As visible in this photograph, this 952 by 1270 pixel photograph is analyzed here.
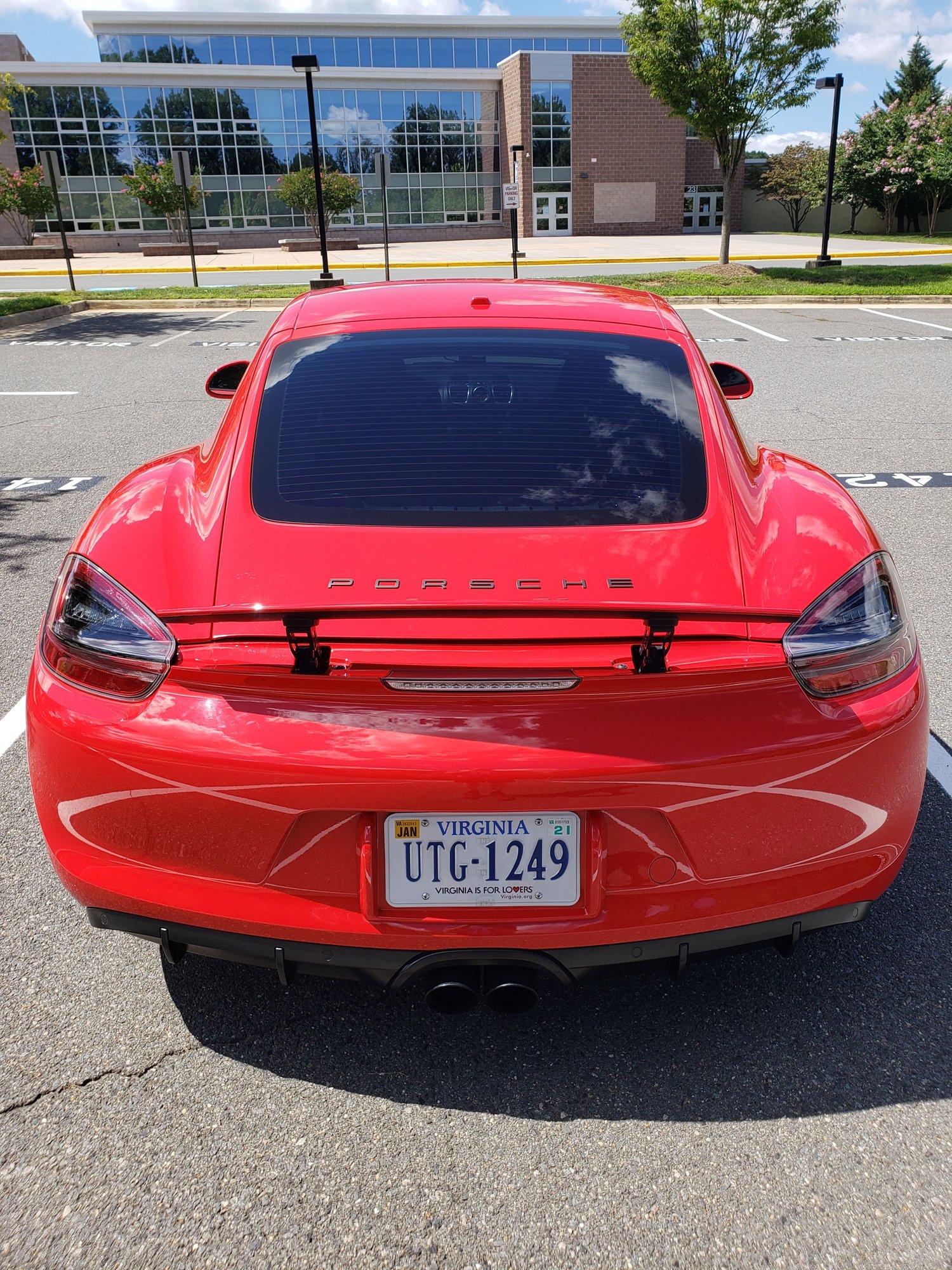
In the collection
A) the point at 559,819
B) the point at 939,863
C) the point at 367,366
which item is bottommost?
the point at 939,863

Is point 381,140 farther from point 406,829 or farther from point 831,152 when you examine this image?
point 406,829

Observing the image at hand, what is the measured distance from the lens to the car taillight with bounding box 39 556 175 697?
2.00 meters

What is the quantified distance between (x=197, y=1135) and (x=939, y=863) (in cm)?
214

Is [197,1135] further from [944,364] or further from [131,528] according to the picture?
[944,364]

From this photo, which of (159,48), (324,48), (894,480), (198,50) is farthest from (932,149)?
(894,480)

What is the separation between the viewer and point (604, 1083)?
217cm

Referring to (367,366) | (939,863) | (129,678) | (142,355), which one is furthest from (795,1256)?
(142,355)

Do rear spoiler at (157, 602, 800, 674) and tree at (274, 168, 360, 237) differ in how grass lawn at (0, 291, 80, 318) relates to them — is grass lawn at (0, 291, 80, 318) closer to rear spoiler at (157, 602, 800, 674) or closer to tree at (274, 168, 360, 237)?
rear spoiler at (157, 602, 800, 674)

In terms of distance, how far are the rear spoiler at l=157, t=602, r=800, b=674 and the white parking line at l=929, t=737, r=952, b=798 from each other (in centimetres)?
169

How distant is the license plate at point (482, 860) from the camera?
1.86 m

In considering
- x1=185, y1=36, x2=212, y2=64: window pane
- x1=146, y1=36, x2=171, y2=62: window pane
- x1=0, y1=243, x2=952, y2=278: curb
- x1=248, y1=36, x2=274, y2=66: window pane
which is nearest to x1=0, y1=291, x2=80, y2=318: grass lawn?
x1=0, y1=243, x2=952, y2=278: curb

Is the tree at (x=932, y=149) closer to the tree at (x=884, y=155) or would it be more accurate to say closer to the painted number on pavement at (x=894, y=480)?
the tree at (x=884, y=155)

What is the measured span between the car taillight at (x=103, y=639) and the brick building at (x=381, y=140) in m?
46.9

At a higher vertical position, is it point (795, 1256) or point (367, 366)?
point (367, 366)
